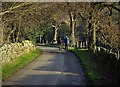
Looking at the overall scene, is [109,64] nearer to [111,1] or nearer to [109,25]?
[111,1]

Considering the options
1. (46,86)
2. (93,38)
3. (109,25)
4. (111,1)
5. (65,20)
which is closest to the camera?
(46,86)

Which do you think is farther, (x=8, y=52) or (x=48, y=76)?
(x=8, y=52)

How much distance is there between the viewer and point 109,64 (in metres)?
20.4

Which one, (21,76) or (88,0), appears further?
(88,0)

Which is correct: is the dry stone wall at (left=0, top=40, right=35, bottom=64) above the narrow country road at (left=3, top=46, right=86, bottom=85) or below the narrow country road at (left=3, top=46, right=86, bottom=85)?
above

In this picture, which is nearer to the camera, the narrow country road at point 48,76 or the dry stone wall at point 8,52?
the narrow country road at point 48,76

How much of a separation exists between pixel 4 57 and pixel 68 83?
703 cm

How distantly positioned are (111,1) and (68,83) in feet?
52.0

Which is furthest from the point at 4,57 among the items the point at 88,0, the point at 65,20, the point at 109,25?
the point at 65,20

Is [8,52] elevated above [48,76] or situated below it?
above

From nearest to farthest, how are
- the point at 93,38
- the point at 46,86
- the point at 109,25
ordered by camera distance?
the point at 46,86
the point at 93,38
the point at 109,25

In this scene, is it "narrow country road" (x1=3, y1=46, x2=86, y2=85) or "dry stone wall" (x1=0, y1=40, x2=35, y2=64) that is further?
"dry stone wall" (x1=0, y1=40, x2=35, y2=64)

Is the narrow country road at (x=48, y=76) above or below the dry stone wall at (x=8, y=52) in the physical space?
below

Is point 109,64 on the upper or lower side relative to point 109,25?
lower
